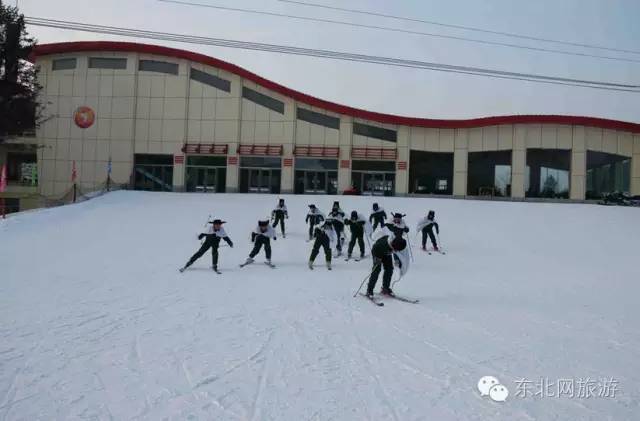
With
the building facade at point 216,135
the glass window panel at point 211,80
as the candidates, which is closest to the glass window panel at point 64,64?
the building facade at point 216,135

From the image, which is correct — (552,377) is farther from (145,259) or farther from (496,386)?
(145,259)

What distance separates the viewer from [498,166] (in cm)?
3281


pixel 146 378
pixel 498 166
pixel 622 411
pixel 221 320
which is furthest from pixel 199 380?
pixel 498 166

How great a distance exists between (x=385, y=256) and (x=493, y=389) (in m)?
3.99

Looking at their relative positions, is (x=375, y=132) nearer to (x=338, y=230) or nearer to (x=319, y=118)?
(x=319, y=118)

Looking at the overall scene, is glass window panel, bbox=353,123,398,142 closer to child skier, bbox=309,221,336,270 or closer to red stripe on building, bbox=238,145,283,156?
red stripe on building, bbox=238,145,283,156

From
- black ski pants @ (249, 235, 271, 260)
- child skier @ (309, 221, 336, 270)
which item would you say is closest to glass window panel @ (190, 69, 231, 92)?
black ski pants @ (249, 235, 271, 260)

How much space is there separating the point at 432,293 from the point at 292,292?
2925 millimetres

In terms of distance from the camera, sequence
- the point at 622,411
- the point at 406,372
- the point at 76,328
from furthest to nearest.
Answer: the point at 76,328, the point at 406,372, the point at 622,411

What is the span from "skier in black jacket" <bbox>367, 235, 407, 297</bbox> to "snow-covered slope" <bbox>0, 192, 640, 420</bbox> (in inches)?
21.0

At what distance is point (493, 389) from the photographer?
13.5 feet

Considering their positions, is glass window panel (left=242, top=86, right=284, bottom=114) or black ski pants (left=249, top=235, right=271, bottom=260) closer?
black ski pants (left=249, top=235, right=271, bottom=260)

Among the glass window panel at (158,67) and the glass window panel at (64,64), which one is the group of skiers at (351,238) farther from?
the glass window panel at (64,64)

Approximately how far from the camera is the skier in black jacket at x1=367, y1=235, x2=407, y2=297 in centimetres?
781
